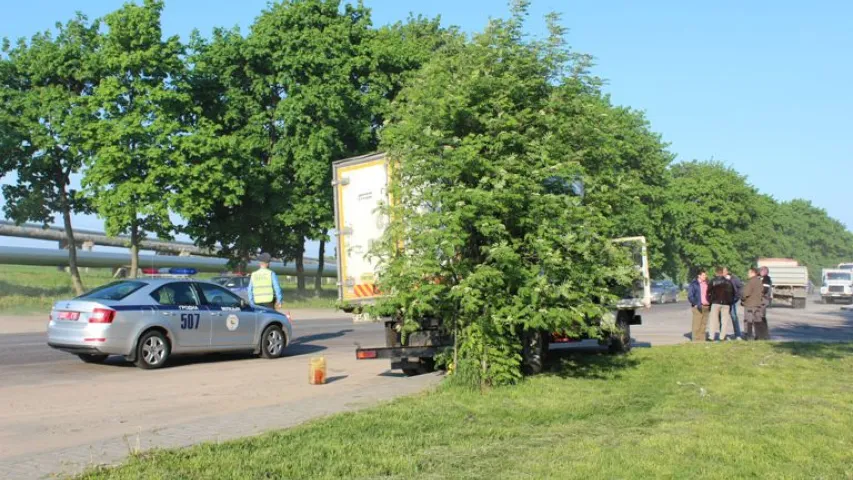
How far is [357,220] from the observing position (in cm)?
1316

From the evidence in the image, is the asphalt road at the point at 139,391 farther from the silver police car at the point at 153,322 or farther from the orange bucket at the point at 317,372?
the silver police car at the point at 153,322

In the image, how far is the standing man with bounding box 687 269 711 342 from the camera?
2086 centimetres

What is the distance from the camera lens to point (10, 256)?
56469 mm

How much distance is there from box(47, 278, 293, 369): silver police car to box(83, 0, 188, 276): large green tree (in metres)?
23.5

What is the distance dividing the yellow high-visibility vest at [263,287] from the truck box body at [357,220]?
3264mm

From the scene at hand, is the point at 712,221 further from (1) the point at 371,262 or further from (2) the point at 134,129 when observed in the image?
(1) the point at 371,262

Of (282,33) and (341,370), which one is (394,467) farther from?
(282,33)

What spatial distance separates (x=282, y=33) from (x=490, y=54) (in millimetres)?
34426

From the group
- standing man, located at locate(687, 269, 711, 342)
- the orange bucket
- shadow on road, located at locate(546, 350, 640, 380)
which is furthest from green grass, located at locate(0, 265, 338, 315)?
the orange bucket

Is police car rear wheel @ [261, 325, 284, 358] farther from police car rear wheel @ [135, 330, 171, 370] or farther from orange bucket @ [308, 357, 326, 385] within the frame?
orange bucket @ [308, 357, 326, 385]

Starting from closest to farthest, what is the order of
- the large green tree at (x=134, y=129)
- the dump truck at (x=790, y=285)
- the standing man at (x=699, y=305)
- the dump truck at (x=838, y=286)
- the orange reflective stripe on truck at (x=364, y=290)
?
the orange reflective stripe on truck at (x=364, y=290) → the standing man at (x=699, y=305) → the large green tree at (x=134, y=129) → the dump truck at (x=790, y=285) → the dump truck at (x=838, y=286)

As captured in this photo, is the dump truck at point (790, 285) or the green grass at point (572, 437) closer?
the green grass at point (572, 437)

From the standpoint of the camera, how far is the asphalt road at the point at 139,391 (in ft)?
27.7

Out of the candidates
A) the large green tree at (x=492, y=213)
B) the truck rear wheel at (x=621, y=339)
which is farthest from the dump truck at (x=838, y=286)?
the large green tree at (x=492, y=213)
